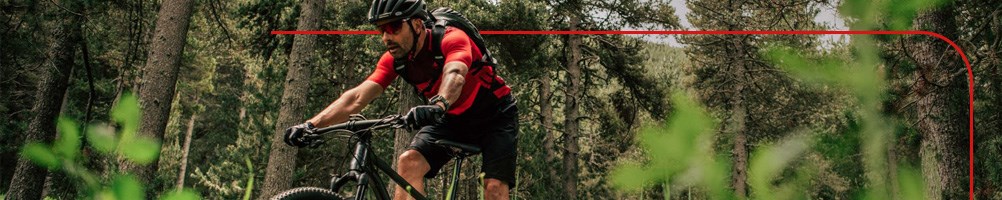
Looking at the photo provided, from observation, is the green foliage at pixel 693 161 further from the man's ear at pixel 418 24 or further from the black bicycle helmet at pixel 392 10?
the man's ear at pixel 418 24

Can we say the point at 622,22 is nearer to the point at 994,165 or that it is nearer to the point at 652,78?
the point at 652,78

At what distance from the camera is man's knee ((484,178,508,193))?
13.7 feet

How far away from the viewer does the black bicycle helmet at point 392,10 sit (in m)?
3.50

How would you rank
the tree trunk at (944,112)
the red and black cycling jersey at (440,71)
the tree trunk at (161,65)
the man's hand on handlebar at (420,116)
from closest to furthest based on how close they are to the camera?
the man's hand on handlebar at (420,116) → the red and black cycling jersey at (440,71) → the tree trunk at (161,65) → the tree trunk at (944,112)

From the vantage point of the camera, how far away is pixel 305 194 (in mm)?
3096

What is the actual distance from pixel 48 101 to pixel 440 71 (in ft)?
38.5

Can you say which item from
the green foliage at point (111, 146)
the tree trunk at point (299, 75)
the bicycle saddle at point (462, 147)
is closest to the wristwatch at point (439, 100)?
the bicycle saddle at point (462, 147)

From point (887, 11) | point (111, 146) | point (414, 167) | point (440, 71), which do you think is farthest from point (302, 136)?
point (887, 11)

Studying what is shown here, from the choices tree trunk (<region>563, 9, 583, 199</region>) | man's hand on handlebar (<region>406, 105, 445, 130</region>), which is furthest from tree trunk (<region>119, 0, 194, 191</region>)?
tree trunk (<region>563, 9, 583, 199</region>)

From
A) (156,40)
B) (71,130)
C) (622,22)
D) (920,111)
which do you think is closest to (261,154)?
(622,22)

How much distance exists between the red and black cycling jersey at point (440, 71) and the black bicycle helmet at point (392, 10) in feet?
0.84

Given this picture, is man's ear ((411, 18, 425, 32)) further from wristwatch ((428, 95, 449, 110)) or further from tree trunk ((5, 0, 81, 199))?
tree trunk ((5, 0, 81, 199))

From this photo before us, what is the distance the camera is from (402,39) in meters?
3.71

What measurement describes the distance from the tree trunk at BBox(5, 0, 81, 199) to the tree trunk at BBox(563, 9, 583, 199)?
1228 centimetres
